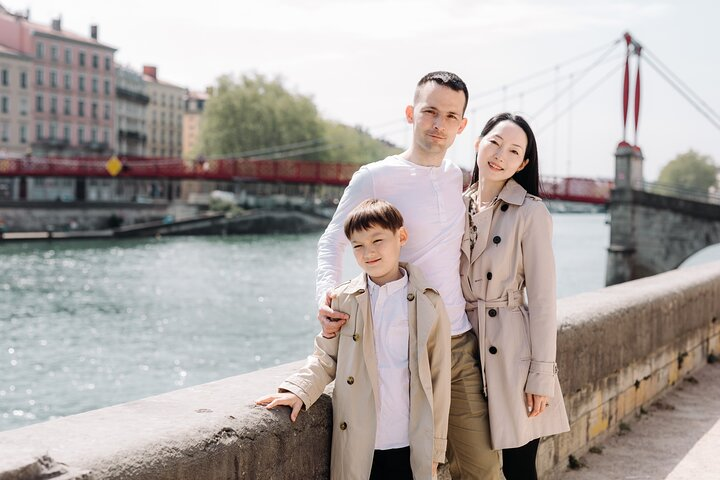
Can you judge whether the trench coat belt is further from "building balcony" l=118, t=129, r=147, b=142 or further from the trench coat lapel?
"building balcony" l=118, t=129, r=147, b=142

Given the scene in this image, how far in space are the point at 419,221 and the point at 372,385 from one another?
13.9 inches

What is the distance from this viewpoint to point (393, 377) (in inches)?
68.4

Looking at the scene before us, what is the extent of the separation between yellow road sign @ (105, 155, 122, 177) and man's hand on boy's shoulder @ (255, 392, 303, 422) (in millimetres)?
40439

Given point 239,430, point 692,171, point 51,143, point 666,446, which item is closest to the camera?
point 239,430

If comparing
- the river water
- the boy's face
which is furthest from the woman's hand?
the river water

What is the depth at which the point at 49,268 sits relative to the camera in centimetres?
2664

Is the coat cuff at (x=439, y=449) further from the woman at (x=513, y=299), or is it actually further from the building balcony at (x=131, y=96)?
the building balcony at (x=131, y=96)

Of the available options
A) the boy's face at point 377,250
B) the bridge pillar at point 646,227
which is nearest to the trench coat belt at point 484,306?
the boy's face at point 377,250

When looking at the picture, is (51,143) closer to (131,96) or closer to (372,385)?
(131,96)

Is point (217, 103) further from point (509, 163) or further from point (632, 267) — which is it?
point (509, 163)

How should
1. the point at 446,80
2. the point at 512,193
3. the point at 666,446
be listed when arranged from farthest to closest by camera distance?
the point at 666,446, the point at 512,193, the point at 446,80

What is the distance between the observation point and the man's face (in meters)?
1.87

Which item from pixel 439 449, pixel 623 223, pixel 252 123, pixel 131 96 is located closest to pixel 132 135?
pixel 131 96

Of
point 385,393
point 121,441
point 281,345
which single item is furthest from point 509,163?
point 281,345
